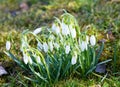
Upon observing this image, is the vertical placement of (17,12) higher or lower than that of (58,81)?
higher

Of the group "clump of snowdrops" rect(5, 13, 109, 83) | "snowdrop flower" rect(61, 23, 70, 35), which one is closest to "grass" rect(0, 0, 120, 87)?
"clump of snowdrops" rect(5, 13, 109, 83)

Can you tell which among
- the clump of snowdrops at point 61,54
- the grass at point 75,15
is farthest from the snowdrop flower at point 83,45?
the grass at point 75,15

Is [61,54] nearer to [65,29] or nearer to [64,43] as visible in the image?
[64,43]

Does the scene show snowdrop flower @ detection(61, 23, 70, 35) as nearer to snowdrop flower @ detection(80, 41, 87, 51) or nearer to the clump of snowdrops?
the clump of snowdrops

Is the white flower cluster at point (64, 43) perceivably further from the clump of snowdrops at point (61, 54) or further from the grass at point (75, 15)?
the grass at point (75, 15)

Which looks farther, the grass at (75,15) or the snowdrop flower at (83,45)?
the grass at (75,15)

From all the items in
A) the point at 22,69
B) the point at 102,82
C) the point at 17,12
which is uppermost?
the point at 17,12

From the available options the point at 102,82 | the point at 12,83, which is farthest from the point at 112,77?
the point at 12,83

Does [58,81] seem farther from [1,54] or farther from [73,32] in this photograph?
[1,54]
